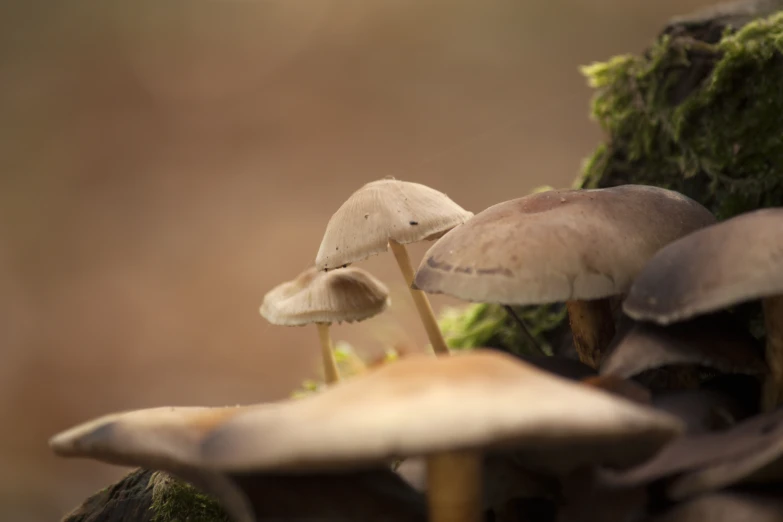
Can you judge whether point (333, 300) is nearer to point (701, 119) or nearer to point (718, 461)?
point (718, 461)

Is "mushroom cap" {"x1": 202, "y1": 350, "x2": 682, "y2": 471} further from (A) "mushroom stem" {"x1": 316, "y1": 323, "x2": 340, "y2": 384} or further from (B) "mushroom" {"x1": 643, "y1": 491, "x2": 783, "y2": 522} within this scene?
(A) "mushroom stem" {"x1": 316, "y1": 323, "x2": 340, "y2": 384}

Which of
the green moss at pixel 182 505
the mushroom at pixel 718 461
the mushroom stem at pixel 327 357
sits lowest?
the mushroom at pixel 718 461

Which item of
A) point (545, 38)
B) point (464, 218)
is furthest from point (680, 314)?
point (545, 38)

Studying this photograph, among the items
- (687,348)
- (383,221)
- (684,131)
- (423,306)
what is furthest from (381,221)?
(684,131)

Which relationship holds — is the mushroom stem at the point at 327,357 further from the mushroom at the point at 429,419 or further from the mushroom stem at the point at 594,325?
the mushroom at the point at 429,419

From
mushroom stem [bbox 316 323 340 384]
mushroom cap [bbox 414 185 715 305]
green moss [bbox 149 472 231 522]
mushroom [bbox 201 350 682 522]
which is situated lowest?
mushroom [bbox 201 350 682 522]

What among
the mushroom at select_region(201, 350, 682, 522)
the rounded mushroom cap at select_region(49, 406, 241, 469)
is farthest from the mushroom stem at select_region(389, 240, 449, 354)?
the mushroom at select_region(201, 350, 682, 522)

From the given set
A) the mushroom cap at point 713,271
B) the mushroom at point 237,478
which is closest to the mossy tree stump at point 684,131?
the mushroom at point 237,478
